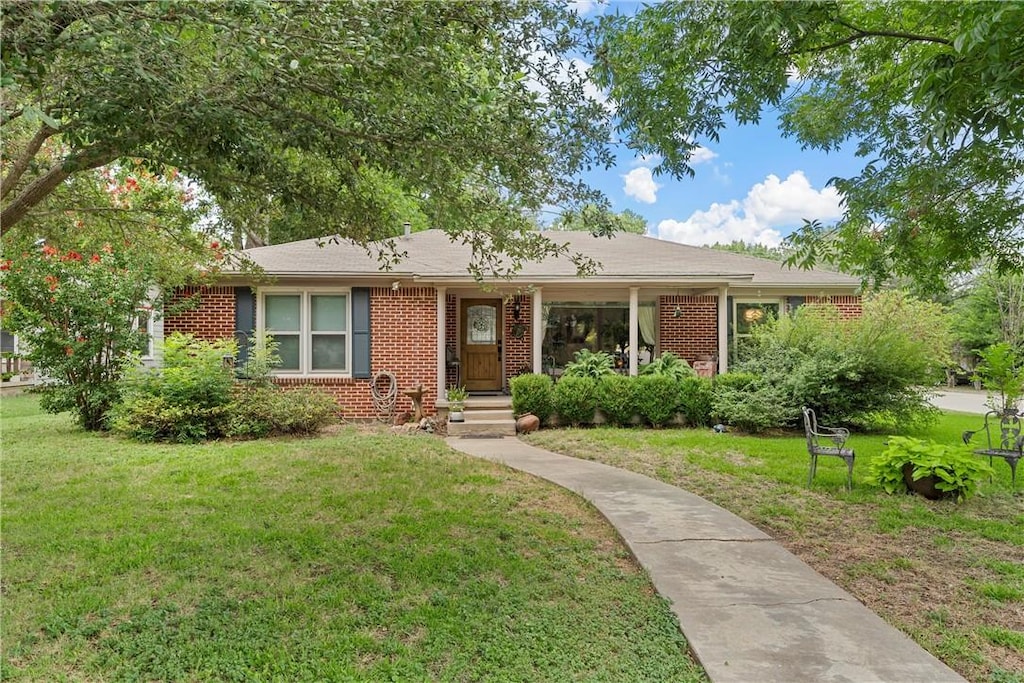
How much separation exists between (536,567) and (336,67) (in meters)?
3.60

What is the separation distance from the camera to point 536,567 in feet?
13.7

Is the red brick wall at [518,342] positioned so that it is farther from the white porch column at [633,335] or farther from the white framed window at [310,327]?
the white framed window at [310,327]

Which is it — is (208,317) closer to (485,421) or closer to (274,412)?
(274,412)

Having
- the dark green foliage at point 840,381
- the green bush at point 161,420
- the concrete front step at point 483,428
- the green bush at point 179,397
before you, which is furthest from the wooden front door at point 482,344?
the green bush at point 161,420

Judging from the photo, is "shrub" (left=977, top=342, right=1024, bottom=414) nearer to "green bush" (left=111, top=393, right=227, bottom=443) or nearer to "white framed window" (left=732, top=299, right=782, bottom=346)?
"white framed window" (left=732, top=299, right=782, bottom=346)

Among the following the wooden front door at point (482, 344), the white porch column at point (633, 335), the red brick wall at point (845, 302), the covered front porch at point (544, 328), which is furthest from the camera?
the wooden front door at point (482, 344)

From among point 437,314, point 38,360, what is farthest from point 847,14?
point 38,360

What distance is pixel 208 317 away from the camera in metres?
11.1

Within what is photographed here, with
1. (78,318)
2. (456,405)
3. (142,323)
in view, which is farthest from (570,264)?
(78,318)

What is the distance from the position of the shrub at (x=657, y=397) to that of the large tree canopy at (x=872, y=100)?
186 inches

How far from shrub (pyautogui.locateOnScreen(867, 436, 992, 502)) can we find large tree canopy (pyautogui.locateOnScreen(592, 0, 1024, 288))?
182 centimetres

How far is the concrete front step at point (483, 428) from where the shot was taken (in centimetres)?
1006

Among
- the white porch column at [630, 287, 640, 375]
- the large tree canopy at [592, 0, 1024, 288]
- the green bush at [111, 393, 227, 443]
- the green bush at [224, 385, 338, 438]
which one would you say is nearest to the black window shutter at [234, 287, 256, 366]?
the green bush at [224, 385, 338, 438]

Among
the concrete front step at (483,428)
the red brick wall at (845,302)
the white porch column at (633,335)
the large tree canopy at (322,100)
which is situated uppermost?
the large tree canopy at (322,100)
